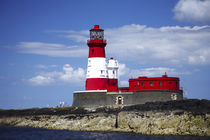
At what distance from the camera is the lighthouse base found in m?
44.3

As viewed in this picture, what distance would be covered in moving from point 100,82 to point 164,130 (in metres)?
15.2

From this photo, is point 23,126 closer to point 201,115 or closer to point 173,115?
point 173,115

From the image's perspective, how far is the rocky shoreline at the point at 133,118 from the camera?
110 ft

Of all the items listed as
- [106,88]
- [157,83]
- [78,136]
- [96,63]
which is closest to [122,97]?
[106,88]

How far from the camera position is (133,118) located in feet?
120

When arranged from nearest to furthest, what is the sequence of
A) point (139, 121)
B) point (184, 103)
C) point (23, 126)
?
point (139, 121)
point (184, 103)
point (23, 126)

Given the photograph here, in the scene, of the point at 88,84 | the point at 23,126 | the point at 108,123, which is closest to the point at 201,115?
the point at 108,123

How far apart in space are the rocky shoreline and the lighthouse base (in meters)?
2.11

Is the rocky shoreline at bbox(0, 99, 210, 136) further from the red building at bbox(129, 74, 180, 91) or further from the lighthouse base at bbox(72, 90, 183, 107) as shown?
the red building at bbox(129, 74, 180, 91)

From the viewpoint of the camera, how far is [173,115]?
35062 millimetres

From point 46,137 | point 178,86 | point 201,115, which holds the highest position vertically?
point 178,86

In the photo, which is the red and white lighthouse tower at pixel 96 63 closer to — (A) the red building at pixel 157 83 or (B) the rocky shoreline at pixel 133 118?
(B) the rocky shoreline at pixel 133 118

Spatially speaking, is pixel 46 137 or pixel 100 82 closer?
pixel 46 137

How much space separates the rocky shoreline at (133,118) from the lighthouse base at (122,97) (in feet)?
6.93
